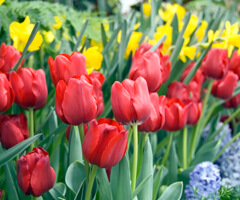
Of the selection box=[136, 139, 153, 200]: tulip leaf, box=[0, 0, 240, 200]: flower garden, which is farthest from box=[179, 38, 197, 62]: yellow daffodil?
box=[136, 139, 153, 200]: tulip leaf

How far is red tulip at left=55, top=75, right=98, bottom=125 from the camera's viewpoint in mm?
481

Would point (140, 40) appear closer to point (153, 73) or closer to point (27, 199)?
point (153, 73)

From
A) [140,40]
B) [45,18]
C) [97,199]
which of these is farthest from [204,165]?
[45,18]

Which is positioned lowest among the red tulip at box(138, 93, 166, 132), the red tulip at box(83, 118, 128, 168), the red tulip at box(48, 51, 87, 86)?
the red tulip at box(138, 93, 166, 132)

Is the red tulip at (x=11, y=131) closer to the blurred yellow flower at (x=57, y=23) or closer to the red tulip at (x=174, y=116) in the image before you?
the red tulip at (x=174, y=116)

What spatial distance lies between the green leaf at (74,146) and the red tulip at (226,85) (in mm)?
416

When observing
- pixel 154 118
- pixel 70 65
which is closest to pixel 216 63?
pixel 154 118

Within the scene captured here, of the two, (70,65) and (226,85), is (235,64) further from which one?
(70,65)

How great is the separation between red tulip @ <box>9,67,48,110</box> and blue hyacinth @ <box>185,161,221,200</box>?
314mm

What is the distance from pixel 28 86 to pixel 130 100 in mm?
176

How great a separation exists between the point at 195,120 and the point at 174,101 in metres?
0.12

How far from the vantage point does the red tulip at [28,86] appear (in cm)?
59

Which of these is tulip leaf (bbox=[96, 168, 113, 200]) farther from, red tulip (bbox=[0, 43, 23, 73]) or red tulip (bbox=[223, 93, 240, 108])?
red tulip (bbox=[223, 93, 240, 108])

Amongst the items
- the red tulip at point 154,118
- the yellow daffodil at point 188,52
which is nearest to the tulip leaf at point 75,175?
the red tulip at point 154,118
